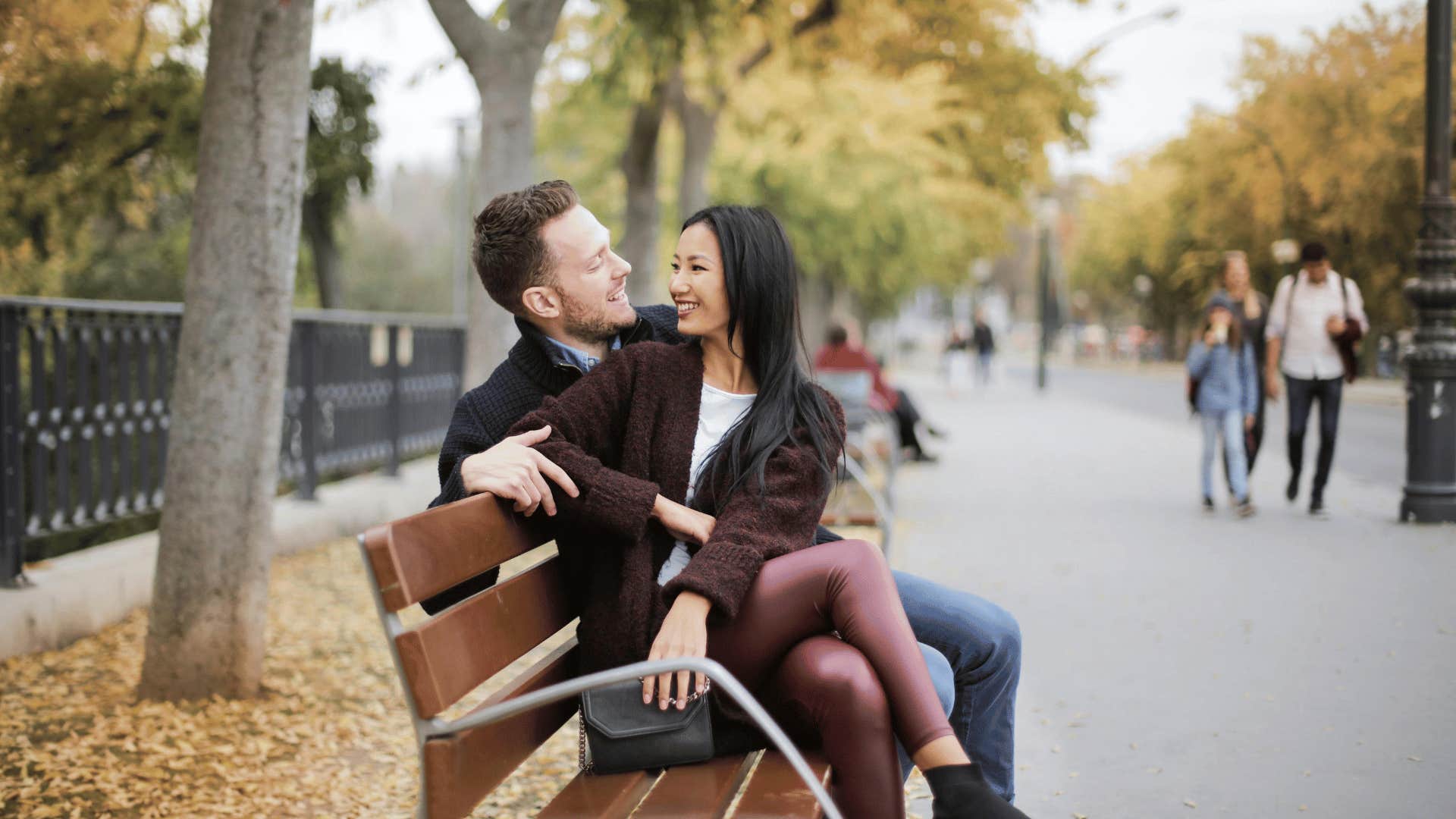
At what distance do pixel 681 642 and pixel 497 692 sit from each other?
363mm

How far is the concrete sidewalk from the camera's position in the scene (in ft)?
13.9

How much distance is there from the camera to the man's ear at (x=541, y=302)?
10.6 feet

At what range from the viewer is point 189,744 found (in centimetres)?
468

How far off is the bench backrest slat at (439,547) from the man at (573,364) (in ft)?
1.03

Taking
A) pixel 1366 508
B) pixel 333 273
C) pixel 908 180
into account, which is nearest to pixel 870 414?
pixel 1366 508

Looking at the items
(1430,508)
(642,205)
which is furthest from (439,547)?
(642,205)

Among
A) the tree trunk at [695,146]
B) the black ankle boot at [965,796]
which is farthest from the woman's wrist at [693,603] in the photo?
the tree trunk at [695,146]

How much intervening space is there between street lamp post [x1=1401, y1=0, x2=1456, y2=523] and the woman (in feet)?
25.0

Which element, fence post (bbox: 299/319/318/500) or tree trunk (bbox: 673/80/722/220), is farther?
tree trunk (bbox: 673/80/722/220)

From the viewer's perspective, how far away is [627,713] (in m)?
2.75

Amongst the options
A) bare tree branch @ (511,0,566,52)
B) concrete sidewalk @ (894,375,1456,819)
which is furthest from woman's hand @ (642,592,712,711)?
bare tree branch @ (511,0,566,52)

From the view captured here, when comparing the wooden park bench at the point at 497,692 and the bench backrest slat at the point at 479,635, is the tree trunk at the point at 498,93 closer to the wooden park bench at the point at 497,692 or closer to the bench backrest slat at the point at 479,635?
the bench backrest slat at the point at 479,635

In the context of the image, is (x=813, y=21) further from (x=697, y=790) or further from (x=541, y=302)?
(x=697, y=790)

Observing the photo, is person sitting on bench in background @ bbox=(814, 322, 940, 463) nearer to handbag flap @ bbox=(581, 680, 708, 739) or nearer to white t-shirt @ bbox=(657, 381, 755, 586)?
white t-shirt @ bbox=(657, 381, 755, 586)
